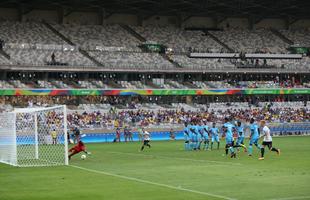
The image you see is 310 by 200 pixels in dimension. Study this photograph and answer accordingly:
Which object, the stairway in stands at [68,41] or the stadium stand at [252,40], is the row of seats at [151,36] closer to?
the stadium stand at [252,40]

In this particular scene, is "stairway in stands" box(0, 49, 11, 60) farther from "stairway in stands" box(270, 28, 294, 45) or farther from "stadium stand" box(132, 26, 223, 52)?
"stairway in stands" box(270, 28, 294, 45)

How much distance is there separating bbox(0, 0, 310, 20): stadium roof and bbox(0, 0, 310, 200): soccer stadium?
164 mm

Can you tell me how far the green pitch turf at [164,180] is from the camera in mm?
19297

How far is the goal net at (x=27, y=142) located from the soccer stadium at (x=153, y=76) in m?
0.09

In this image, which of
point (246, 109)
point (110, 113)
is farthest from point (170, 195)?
point (246, 109)

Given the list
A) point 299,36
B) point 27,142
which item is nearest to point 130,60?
point 299,36

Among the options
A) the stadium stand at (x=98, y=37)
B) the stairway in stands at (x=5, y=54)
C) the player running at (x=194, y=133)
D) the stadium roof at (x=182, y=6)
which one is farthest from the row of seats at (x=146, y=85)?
the player running at (x=194, y=133)

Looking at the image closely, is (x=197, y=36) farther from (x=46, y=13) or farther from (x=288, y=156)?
(x=288, y=156)

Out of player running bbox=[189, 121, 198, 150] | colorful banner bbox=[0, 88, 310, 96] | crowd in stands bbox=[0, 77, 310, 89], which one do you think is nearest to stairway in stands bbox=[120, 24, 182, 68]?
crowd in stands bbox=[0, 77, 310, 89]

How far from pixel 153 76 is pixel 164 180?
58.8 meters

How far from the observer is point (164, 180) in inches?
920

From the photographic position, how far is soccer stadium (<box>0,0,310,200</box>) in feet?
145

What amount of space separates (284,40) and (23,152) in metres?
69.2

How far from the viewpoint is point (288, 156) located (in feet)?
116
